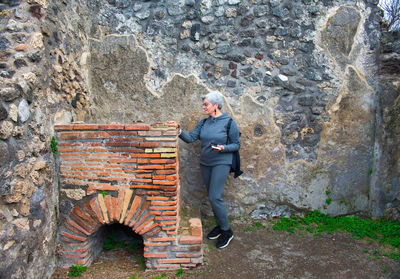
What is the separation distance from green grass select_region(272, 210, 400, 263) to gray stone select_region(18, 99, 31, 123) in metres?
3.05

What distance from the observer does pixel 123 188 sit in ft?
9.93

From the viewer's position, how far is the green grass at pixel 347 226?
3.69 meters

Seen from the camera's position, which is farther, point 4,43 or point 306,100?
point 306,100

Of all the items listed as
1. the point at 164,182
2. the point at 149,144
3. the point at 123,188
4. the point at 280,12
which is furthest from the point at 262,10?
the point at 123,188

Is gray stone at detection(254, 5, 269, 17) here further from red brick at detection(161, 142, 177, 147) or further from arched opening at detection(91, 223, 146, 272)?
arched opening at detection(91, 223, 146, 272)

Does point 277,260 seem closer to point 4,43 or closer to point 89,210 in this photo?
point 89,210

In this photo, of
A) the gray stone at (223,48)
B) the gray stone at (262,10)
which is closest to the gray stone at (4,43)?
the gray stone at (223,48)

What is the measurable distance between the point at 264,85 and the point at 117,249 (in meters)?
2.67

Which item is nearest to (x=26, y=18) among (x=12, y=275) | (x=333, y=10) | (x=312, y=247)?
(x=12, y=275)

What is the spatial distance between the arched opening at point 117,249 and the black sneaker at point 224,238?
2.84ft

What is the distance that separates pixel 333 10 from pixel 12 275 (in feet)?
14.2

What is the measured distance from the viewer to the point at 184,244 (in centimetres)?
307

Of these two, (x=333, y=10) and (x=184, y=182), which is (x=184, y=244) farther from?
(x=333, y=10)

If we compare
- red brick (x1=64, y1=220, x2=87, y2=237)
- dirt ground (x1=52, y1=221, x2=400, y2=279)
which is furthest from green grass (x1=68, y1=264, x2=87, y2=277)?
red brick (x1=64, y1=220, x2=87, y2=237)
